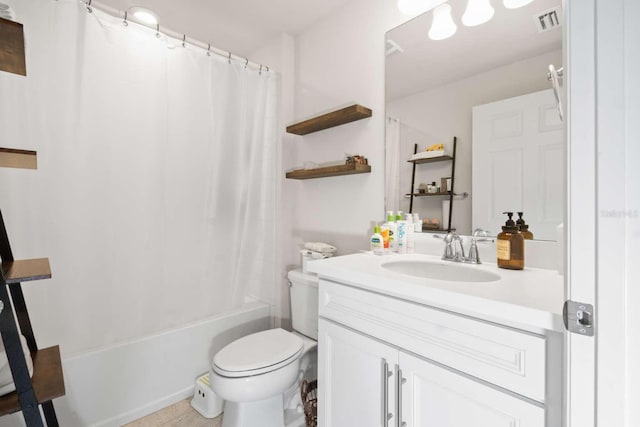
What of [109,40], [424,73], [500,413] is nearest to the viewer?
[500,413]

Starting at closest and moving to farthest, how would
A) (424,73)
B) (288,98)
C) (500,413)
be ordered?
(500,413)
(424,73)
(288,98)

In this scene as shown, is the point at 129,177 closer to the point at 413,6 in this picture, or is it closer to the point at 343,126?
the point at 343,126

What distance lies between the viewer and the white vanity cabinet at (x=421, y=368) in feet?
2.44

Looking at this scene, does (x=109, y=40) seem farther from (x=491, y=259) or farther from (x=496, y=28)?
(x=491, y=259)

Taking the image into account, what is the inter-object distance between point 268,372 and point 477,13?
6.27 feet

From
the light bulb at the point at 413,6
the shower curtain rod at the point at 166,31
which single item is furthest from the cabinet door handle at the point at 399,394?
the shower curtain rod at the point at 166,31

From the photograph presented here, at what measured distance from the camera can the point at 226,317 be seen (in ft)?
6.20

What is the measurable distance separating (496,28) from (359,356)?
1.54 meters

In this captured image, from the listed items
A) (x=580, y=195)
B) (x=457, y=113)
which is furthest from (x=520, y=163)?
(x=580, y=195)

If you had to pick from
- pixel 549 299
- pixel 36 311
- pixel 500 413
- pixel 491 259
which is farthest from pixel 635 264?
pixel 36 311

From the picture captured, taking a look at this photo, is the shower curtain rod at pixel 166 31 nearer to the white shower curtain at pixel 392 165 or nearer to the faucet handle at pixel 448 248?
the white shower curtain at pixel 392 165

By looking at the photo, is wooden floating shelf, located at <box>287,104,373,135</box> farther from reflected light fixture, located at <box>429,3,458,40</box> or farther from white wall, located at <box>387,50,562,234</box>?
reflected light fixture, located at <box>429,3,458,40</box>

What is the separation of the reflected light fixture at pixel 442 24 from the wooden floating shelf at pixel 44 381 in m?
2.05

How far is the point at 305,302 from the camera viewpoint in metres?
1.76
